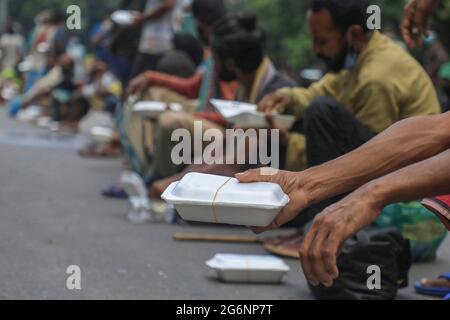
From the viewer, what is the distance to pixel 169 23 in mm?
9242

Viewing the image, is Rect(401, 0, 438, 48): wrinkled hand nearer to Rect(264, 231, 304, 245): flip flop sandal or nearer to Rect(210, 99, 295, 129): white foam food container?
Rect(210, 99, 295, 129): white foam food container

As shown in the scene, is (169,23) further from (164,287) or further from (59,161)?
(164,287)

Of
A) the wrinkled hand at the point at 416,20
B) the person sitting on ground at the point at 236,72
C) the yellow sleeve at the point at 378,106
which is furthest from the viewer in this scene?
the person sitting on ground at the point at 236,72

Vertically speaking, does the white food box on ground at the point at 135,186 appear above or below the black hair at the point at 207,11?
below

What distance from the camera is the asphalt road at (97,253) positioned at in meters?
4.53

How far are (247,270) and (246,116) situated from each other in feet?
2.88

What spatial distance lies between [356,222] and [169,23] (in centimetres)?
725

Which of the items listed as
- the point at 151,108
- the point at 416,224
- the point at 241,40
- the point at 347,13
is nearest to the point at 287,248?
the point at 416,224

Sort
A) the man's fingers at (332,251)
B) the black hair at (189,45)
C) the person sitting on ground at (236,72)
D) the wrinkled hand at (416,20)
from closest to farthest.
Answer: the man's fingers at (332,251) → the wrinkled hand at (416,20) → the person sitting on ground at (236,72) → the black hair at (189,45)

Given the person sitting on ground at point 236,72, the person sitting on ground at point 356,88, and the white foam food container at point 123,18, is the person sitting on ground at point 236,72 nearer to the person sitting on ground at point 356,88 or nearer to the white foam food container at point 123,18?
the person sitting on ground at point 356,88

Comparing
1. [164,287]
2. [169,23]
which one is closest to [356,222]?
[164,287]

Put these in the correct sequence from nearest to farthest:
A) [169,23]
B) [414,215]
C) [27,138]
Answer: [414,215] → [169,23] → [27,138]

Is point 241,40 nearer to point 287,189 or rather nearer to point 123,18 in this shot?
point 123,18

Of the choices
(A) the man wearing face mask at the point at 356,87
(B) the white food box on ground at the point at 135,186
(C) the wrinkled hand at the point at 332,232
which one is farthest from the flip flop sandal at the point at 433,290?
(C) the wrinkled hand at the point at 332,232
